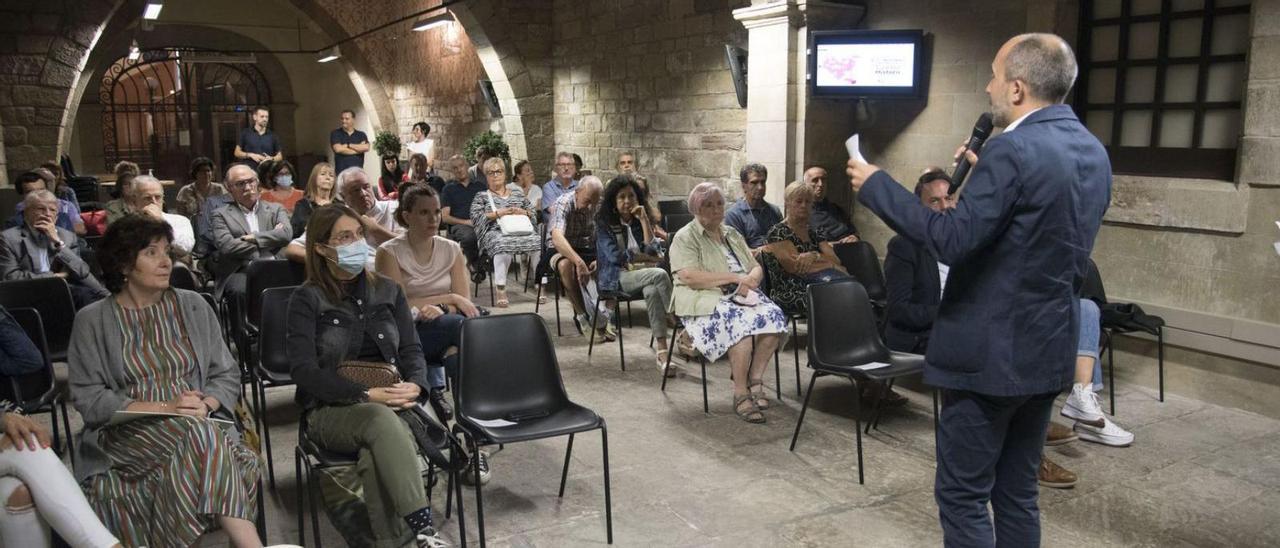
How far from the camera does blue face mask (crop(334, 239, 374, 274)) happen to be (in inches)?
115

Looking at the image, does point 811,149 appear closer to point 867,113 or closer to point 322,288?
point 867,113

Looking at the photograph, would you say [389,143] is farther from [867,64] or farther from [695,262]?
[695,262]

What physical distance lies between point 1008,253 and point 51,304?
4.00 m

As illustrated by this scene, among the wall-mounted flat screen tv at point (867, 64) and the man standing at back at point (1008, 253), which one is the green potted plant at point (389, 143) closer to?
the wall-mounted flat screen tv at point (867, 64)

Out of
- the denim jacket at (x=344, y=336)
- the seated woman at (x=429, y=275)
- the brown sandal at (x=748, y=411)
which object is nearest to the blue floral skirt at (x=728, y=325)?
the brown sandal at (x=748, y=411)

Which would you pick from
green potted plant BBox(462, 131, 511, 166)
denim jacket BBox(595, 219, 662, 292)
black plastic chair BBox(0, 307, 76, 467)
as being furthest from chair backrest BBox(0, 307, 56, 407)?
green potted plant BBox(462, 131, 511, 166)

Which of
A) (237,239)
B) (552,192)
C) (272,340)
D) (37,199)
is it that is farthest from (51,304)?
(552,192)

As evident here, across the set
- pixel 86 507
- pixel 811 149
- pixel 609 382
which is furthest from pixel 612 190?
pixel 86 507

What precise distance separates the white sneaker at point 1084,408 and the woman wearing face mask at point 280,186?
15.9 ft

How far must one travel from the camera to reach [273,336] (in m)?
3.64

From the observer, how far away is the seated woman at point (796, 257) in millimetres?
5047

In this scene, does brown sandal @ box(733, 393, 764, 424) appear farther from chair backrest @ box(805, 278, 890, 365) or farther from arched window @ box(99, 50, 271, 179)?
arched window @ box(99, 50, 271, 179)

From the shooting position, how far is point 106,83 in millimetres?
18188

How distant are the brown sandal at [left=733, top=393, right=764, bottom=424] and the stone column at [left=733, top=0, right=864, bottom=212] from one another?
2.65 meters
